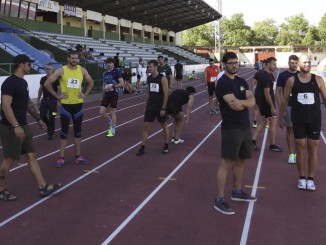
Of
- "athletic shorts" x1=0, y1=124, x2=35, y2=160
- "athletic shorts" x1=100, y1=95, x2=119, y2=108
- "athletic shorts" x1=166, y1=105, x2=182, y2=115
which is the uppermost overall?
"athletic shorts" x1=100, y1=95, x2=119, y2=108

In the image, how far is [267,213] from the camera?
15.9ft

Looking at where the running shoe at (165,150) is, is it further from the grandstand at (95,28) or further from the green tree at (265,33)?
the green tree at (265,33)

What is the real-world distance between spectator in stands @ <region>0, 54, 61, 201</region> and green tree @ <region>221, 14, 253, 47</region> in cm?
10418

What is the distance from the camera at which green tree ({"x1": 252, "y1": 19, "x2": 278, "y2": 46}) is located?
364ft

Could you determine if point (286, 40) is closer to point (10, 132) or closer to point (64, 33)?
point (64, 33)

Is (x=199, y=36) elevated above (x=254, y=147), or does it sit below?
above

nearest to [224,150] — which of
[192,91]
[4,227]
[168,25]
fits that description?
[4,227]

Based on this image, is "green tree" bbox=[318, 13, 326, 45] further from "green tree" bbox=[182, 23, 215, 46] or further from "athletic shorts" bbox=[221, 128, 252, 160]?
"athletic shorts" bbox=[221, 128, 252, 160]

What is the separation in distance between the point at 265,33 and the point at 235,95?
116 metres

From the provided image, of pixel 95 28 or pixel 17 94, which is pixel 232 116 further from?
pixel 95 28

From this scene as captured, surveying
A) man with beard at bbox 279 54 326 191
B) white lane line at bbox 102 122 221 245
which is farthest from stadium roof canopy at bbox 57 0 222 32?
man with beard at bbox 279 54 326 191

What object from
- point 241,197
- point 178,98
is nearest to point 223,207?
point 241,197

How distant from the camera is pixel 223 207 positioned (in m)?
4.85

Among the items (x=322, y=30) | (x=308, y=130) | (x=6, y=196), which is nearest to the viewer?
(x=6, y=196)
